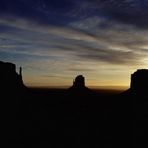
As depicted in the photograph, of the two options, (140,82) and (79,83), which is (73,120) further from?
(79,83)

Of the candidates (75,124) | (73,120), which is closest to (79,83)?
(73,120)

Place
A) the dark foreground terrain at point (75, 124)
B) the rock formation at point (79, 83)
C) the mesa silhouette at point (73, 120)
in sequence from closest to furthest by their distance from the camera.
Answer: the dark foreground terrain at point (75, 124) → the mesa silhouette at point (73, 120) → the rock formation at point (79, 83)

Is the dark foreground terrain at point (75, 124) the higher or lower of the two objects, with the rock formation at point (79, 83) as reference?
lower

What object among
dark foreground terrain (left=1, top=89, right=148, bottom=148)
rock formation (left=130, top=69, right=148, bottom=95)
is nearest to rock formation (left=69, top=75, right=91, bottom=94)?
dark foreground terrain (left=1, top=89, right=148, bottom=148)

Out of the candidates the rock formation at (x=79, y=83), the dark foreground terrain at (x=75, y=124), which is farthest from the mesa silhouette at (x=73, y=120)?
the rock formation at (x=79, y=83)

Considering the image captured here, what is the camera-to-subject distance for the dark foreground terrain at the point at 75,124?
149 ft

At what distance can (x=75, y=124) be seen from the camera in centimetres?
5488

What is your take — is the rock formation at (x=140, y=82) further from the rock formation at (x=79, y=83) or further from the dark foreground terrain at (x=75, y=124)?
the rock formation at (x=79, y=83)

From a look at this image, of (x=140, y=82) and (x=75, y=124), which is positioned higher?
(x=140, y=82)

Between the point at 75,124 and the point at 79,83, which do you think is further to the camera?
the point at 79,83

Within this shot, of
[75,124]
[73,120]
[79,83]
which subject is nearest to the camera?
[75,124]

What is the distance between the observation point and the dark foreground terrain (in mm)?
45281

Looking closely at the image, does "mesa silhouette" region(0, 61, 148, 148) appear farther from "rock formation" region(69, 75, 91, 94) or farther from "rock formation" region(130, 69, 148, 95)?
"rock formation" region(69, 75, 91, 94)

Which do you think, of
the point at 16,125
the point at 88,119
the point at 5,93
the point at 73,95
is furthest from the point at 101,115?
the point at 73,95
